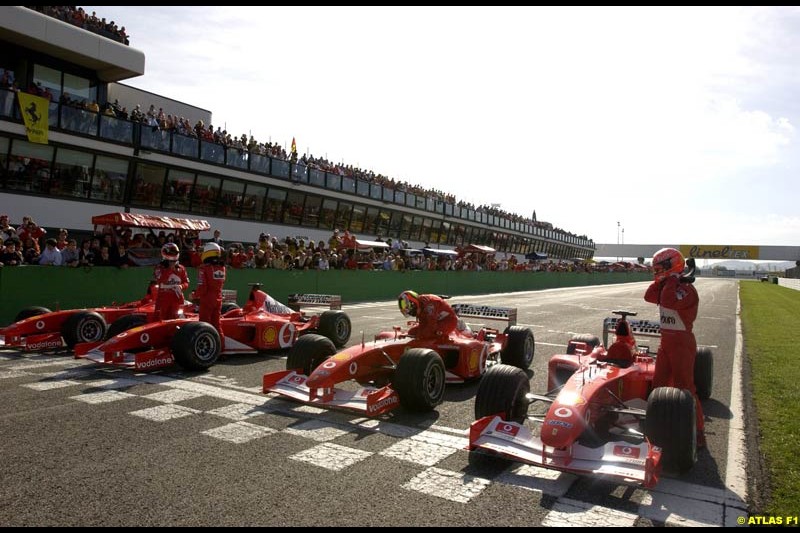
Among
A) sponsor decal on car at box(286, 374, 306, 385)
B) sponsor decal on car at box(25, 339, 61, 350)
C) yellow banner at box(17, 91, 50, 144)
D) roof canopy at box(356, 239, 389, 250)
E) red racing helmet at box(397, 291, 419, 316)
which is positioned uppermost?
yellow banner at box(17, 91, 50, 144)

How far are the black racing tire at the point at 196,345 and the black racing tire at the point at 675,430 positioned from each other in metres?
6.72

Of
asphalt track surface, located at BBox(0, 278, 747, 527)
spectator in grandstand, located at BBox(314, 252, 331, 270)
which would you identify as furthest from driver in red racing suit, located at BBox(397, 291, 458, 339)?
spectator in grandstand, located at BBox(314, 252, 331, 270)

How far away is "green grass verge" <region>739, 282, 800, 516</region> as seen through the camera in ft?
15.5

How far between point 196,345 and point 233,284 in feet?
32.3

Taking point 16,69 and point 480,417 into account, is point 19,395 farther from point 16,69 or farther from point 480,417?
point 16,69

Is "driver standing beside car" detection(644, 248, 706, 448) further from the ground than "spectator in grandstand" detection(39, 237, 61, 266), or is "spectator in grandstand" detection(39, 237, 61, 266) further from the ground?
"driver standing beside car" detection(644, 248, 706, 448)

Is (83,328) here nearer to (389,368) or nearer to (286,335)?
(286,335)

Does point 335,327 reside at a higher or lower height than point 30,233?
lower

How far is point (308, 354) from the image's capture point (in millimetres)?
7891

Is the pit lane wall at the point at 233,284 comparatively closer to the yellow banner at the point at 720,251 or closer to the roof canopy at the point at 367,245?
the roof canopy at the point at 367,245

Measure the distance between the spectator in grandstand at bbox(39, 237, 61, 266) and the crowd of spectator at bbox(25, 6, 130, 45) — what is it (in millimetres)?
12454

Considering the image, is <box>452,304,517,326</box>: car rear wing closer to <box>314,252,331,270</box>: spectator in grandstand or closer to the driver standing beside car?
the driver standing beside car

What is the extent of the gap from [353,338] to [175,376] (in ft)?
16.7

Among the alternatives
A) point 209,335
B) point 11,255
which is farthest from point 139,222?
point 209,335
